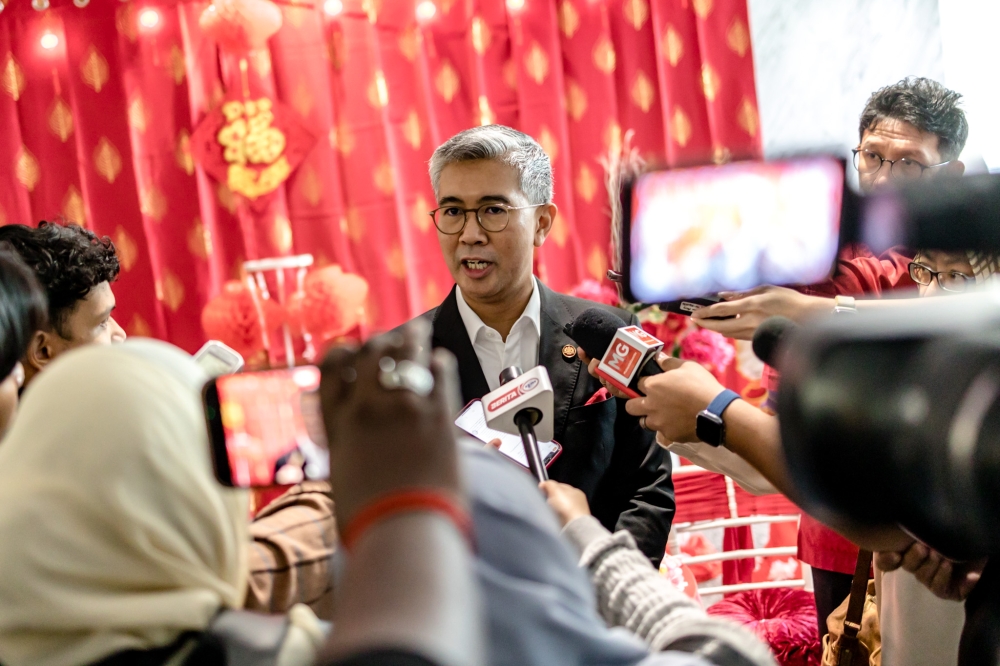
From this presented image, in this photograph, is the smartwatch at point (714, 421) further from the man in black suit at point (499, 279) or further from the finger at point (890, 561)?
the man in black suit at point (499, 279)

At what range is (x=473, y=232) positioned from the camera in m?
2.01

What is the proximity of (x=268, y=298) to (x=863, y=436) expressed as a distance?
3266mm

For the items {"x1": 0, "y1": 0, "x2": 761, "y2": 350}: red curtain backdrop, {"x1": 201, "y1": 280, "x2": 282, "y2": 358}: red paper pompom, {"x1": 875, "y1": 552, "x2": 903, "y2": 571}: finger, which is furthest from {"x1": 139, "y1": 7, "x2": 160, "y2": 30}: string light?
{"x1": 875, "y1": 552, "x2": 903, "y2": 571}: finger

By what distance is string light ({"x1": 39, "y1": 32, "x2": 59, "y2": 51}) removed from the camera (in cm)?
365

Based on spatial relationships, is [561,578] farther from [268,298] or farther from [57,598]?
[268,298]

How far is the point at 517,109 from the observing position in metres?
3.77

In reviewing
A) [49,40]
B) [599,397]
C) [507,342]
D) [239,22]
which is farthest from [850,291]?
[49,40]

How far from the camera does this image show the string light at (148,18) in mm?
3662

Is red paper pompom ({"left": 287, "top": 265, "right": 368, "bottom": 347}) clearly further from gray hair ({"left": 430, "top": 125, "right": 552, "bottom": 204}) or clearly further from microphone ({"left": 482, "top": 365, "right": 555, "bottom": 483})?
microphone ({"left": 482, "top": 365, "right": 555, "bottom": 483})

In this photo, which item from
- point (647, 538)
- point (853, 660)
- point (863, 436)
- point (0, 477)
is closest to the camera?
point (863, 436)

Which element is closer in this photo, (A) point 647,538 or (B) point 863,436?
(B) point 863,436

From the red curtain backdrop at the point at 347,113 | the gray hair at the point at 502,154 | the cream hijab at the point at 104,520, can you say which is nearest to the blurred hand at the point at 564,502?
the cream hijab at the point at 104,520

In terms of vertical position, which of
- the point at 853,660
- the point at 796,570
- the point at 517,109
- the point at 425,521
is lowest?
the point at 796,570

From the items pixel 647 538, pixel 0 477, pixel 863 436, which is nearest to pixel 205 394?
pixel 0 477
